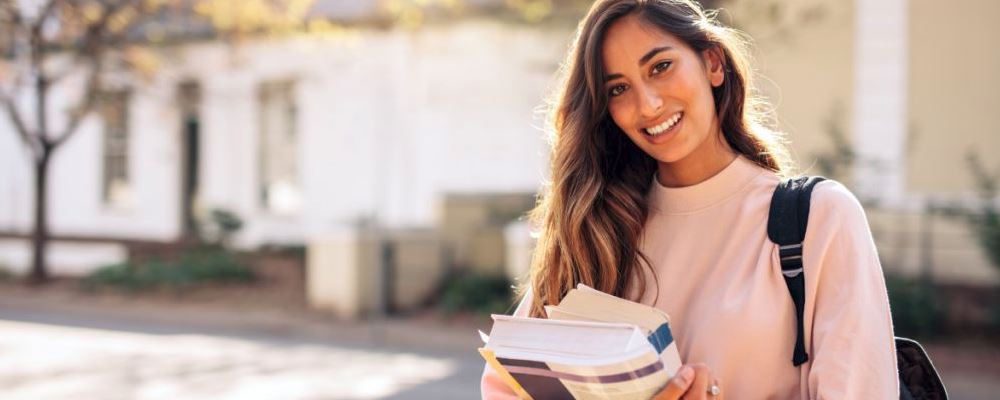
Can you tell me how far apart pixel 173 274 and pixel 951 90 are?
Answer: 10407 millimetres

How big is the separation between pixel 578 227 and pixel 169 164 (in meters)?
19.3

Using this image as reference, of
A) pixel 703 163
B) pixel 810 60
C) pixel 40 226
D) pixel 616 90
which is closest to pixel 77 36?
pixel 40 226

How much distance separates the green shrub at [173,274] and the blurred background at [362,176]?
0.16 ft

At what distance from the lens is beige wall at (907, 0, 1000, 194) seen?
12.6 meters

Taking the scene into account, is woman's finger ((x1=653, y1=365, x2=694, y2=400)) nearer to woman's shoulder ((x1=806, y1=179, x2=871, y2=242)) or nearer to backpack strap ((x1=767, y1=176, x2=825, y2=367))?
backpack strap ((x1=767, y1=176, x2=825, y2=367))

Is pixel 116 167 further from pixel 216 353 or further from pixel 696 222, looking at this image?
pixel 696 222

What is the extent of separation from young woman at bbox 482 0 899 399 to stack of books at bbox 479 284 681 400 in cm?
7

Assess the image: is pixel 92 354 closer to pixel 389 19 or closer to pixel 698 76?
pixel 389 19

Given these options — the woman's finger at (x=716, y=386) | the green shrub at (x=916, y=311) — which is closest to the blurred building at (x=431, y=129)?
the green shrub at (x=916, y=311)

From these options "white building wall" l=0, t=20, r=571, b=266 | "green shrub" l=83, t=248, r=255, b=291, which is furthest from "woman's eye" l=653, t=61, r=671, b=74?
"green shrub" l=83, t=248, r=255, b=291

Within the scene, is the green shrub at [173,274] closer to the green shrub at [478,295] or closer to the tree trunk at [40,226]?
the tree trunk at [40,226]

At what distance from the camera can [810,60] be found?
13.7m

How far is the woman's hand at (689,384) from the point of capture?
1896 millimetres

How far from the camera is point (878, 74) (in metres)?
13.3
